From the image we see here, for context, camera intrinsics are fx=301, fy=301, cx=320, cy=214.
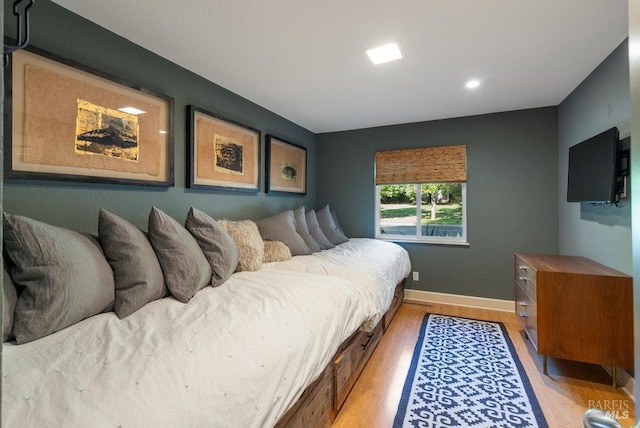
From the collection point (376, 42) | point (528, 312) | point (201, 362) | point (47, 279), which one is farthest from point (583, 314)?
point (47, 279)

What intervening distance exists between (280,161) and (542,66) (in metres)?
2.65

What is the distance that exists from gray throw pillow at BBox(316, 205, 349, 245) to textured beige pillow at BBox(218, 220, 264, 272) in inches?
54.1

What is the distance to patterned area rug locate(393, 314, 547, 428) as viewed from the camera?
179 centimetres

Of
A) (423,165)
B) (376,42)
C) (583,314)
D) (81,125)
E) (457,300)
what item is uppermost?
(376,42)

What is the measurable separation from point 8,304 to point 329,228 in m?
3.02

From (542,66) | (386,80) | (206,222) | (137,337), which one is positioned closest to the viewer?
(137,337)

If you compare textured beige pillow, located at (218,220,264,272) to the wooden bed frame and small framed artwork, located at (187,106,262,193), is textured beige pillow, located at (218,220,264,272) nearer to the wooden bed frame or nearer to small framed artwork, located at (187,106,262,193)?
small framed artwork, located at (187,106,262,193)

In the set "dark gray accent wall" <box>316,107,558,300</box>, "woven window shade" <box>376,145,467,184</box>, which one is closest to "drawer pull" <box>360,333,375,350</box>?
"dark gray accent wall" <box>316,107,558,300</box>

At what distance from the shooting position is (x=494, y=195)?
3.63 metres

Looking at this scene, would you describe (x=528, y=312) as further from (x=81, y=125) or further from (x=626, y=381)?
(x=81, y=125)

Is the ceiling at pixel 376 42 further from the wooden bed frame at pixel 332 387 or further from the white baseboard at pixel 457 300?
the white baseboard at pixel 457 300

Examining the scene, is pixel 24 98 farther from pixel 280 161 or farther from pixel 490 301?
pixel 490 301

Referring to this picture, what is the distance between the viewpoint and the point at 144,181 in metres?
2.12

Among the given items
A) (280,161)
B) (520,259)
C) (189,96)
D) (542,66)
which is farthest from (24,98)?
(520,259)
